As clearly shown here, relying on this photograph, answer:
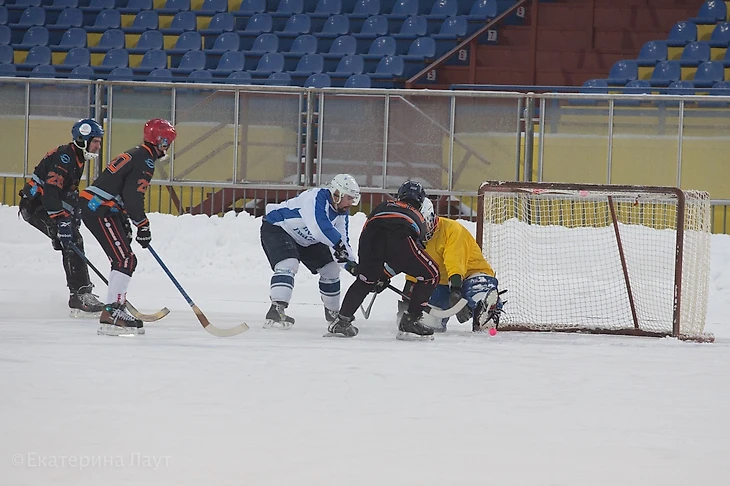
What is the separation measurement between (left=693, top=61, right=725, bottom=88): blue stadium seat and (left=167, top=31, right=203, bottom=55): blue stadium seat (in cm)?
600

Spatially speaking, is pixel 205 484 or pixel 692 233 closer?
pixel 205 484

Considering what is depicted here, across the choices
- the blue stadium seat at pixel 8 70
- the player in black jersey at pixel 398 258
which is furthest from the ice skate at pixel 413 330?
the blue stadium seat at pixel 8 70

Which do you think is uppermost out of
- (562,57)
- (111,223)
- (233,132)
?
(562,57)

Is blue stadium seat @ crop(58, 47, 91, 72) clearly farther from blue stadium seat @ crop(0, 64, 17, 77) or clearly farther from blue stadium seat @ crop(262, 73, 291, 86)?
blue stadium seat @ crop(262, 73, 291, 86)

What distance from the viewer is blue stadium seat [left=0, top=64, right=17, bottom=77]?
12.6 metres

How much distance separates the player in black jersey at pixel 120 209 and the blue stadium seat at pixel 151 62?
24.1ft

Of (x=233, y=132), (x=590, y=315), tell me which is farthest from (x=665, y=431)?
(x=233, y=132)

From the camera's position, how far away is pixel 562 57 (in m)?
11.9

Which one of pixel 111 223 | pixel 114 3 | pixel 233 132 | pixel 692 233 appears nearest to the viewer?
pixel 111 223

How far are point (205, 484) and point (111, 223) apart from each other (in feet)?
→ 10.0

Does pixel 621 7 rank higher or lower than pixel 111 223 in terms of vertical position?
higher

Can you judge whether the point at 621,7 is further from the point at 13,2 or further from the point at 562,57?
the point at 13,2

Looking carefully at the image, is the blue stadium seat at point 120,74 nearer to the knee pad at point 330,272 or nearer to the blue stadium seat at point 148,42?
the blue stadium seat at point 148,42

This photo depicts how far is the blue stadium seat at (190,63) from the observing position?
12.3 m
